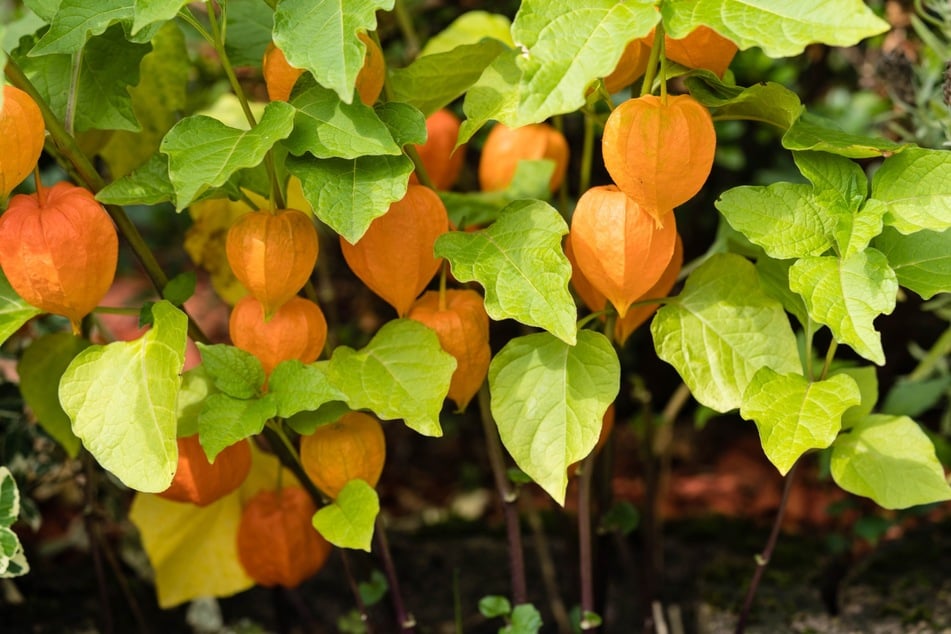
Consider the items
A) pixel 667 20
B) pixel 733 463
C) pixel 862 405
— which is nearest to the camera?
pixel 667 20

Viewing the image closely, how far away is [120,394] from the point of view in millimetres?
807

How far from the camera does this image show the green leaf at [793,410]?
2.50ft

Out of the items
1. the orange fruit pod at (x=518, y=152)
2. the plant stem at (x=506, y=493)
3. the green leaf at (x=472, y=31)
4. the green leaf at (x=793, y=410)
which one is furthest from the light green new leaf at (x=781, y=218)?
the green leaf at (x=472, y=31)

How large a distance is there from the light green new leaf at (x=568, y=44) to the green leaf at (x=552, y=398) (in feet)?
0.72

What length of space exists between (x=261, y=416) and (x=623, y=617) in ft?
2.31

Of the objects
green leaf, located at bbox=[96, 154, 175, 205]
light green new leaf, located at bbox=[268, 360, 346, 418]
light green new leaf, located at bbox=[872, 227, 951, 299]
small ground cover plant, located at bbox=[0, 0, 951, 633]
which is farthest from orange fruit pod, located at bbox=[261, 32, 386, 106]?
light green new leaf, located at bbox=[872, 227, 951, 299]

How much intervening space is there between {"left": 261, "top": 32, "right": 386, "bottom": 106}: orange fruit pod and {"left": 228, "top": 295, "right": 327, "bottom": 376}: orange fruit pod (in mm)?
175

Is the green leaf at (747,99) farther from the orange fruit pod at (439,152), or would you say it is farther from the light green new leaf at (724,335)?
the orange fruit pod at (439,152)

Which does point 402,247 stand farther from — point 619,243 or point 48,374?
point 48,374

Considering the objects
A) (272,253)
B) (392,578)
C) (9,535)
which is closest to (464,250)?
(272,253)

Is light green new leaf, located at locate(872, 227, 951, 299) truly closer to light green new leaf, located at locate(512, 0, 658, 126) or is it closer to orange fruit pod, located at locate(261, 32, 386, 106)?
light green new leaf, located at locate(512, 0, 658, 126)

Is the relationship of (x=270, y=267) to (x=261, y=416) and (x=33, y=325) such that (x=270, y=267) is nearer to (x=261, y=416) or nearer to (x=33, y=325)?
(x=261, y=416)

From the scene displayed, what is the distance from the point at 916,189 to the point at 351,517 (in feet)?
1.72

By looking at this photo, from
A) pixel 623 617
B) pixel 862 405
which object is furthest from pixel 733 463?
pixel 862 405
